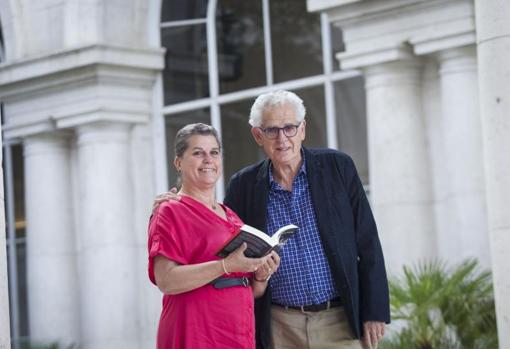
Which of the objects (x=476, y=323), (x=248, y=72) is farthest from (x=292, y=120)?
(x=248, y=72)

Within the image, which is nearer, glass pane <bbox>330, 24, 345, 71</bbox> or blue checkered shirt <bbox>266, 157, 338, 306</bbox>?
blue checkered shirt <bbox>266, 157, 338, 306</bbox>

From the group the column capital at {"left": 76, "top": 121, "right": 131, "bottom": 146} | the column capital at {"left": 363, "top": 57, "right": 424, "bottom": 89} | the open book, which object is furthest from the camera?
the column capital at {"left": 76, "top": 121, "right": 131, "bottom": 146}

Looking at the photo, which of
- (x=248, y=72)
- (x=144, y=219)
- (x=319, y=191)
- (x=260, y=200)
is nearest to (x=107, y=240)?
(x=144, y=219)

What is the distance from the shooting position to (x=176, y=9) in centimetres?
1421

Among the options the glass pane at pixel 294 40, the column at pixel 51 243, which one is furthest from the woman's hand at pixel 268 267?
the column at pixel 51 243

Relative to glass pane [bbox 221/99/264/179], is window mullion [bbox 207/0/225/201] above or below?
above

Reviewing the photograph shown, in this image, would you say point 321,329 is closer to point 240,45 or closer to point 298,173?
point 298,173

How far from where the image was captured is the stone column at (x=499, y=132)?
7.51 meters

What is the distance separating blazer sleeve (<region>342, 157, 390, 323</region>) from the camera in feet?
18.9

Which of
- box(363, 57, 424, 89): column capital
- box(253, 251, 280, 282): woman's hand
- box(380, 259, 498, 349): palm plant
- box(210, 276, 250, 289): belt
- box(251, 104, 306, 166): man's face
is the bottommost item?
box(380, 259, 498, 349): palm plant

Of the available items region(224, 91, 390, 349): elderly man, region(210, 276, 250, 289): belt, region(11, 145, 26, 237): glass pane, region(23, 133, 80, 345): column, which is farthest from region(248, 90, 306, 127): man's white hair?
A: region(11, 145, 26, 237): glass pane

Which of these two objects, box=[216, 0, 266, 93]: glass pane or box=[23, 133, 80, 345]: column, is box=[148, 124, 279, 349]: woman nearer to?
box=[216, 0, 266, 93]: glass pane

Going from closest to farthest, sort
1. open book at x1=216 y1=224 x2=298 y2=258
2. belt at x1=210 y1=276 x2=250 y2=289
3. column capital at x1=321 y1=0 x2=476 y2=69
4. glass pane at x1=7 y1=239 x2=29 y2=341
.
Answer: open book at x1=216 y1=224 x2=298 y2=258
belt at x1=210 y1=276 x2=250 y2=289
column capital at x1=321 y1=0 x2=476 y2=69
glass pane at x1=7 y1=239 x2=29 y2=341

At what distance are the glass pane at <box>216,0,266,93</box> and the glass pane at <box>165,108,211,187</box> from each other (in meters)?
0.44
